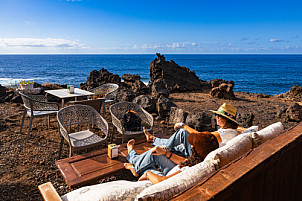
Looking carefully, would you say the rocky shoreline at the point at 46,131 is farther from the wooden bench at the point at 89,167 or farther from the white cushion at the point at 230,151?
the white cushion at the point at 230,151

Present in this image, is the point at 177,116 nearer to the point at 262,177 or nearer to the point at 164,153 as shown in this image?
the point at 164,153

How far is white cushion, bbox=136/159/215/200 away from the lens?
119 centimetres

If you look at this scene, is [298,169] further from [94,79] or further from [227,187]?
[94,79]

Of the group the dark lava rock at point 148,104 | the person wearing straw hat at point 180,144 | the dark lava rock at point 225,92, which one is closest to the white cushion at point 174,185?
the person wearing straw hat at point 180,144

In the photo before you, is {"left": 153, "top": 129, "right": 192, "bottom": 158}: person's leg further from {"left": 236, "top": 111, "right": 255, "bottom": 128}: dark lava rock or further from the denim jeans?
{"left": 236, "top": 111, "right": 255, "bottom": 128}: dark lava rock

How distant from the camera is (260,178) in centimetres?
148

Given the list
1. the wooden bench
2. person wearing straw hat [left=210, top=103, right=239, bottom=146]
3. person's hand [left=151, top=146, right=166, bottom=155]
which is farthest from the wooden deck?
the wooden bench

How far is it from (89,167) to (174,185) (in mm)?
1525

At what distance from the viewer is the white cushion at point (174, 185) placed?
46.9 inches

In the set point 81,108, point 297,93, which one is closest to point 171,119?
point 81,108

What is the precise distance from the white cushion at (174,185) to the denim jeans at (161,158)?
106cm

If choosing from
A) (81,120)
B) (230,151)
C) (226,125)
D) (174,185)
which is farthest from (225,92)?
(174,185)

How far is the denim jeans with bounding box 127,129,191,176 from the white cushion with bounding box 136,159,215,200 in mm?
1061

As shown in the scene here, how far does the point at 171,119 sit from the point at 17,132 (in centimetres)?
371
